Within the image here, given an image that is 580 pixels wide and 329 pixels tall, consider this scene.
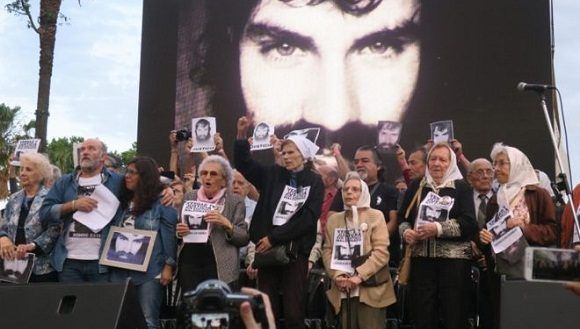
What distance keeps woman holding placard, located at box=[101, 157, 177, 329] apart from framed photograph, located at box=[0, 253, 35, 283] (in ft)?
1.81

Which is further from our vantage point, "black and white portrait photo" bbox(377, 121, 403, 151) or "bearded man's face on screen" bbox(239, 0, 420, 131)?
"bearded man's face on screen" bbox(239, 0, 420, 131)

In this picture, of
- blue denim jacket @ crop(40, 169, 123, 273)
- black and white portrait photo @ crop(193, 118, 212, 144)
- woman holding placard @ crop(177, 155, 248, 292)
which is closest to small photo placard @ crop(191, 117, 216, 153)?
black and white portrait photo @ crop(193, 118, 212, 144)

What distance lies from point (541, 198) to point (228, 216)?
2.36 meters

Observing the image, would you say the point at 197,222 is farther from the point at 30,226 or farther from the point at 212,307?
the point at 212,307

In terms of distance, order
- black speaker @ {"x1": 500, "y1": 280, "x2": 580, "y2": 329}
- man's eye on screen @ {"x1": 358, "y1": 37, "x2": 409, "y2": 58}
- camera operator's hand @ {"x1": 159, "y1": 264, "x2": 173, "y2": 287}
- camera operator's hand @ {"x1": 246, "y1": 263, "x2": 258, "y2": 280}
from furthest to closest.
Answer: man's eye on screen @ {"x1": 358, "y1": 37, "x2": 409, "y2": 58}, camera operator's hand @ {"x1": 246, "y1": 263, "x2": 258, "y2": 280}, camera operator's hand @ {"x1": 159, "y1": 264, "x2": 173, "y2": 287}, black speaker @ {"x1": 500, "y1": 280, "x2": 580, "y2": 329}

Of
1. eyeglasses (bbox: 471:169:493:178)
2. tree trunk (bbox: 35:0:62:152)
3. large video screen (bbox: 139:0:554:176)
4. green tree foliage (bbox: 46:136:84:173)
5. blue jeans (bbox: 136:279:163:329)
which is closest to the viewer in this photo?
blue jeans (bbox: 136:279:163:329)

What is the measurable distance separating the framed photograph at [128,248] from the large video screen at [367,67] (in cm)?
629

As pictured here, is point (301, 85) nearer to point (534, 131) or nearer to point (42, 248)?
point (534, 131)

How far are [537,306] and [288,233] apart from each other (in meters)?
1.89

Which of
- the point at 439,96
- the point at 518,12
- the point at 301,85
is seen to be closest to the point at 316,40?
the point at 301,85

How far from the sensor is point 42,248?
548 centimetres

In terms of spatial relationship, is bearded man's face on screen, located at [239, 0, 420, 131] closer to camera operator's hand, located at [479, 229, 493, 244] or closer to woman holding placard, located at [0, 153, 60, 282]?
camera operator's hand, located at [479, 229, 493, 244]

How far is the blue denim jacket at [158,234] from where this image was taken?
546 cm

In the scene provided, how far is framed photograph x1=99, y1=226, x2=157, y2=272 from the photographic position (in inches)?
211
